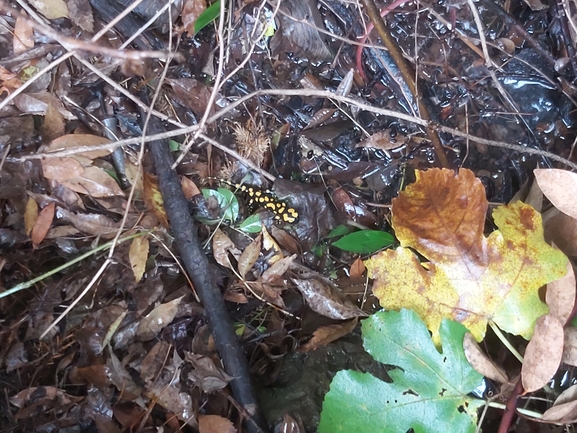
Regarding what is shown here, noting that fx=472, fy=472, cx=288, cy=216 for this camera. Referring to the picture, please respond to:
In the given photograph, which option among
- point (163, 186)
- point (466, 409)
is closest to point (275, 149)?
point (163, 186)

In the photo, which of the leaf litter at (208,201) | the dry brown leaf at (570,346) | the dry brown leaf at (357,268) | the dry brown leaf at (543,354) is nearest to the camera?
the dry brown leaf at (543,354)

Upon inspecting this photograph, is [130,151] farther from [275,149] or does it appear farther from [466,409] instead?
[466,409]

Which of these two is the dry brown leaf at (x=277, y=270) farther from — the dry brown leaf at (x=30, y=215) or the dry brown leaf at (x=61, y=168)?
the dry brown leaf at (x=30, y=215)

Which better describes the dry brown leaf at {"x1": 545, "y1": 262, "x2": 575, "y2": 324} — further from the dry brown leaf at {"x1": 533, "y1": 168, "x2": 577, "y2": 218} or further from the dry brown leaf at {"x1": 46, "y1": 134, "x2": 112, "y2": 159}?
the dry brown leaf at {"x1": 46, "y1": 134, "x2": 112, "y2": 159}

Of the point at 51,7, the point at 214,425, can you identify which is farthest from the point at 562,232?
the point at 51,7

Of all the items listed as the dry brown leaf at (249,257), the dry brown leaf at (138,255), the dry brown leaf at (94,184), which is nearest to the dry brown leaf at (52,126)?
the dry brown leaf at (94,184)

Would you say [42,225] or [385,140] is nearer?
[42,225]

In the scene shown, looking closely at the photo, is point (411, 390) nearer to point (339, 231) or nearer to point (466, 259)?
point (466, 259)
